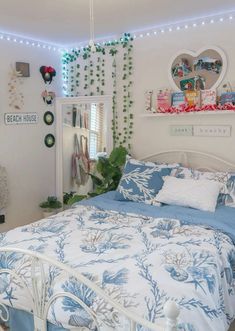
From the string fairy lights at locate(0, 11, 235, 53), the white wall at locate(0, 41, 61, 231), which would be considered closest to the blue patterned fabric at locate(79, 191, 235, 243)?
the white wall at locate(0, 41, 61, 231)

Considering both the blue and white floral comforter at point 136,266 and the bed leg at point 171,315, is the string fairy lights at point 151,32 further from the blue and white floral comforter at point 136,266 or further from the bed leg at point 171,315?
the bed leg at point 171,315

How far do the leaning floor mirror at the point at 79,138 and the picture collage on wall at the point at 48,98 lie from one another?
8 centimetres

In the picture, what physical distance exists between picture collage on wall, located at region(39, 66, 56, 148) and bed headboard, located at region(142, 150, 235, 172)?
129 centimetres

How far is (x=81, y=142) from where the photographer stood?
4031 mm

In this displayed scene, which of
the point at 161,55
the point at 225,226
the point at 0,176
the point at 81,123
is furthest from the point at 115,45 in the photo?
the point at 225,226

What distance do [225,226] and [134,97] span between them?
1.90 metres

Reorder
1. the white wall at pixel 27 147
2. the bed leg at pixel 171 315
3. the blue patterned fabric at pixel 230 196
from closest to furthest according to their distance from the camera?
the bed leg at pixel 171 315
the blue patterned fabric at pixel 230 196
the white wall at pixel 27 147

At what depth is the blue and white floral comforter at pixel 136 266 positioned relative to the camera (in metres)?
1.35

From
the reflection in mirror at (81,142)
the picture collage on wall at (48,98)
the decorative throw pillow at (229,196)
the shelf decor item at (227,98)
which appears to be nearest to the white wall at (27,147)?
the picture collage on wall at (48,98)

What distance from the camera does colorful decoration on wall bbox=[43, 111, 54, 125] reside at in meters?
3.99

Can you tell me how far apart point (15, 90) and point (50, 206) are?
1439mm

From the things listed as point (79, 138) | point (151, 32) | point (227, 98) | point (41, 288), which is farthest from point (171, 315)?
point (79, 138)

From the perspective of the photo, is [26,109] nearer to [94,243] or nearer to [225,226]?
[94,243]

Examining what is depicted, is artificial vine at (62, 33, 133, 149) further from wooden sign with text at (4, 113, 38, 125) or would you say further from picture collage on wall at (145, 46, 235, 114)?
wooden sign with text at (4, 113, 38, 125)
